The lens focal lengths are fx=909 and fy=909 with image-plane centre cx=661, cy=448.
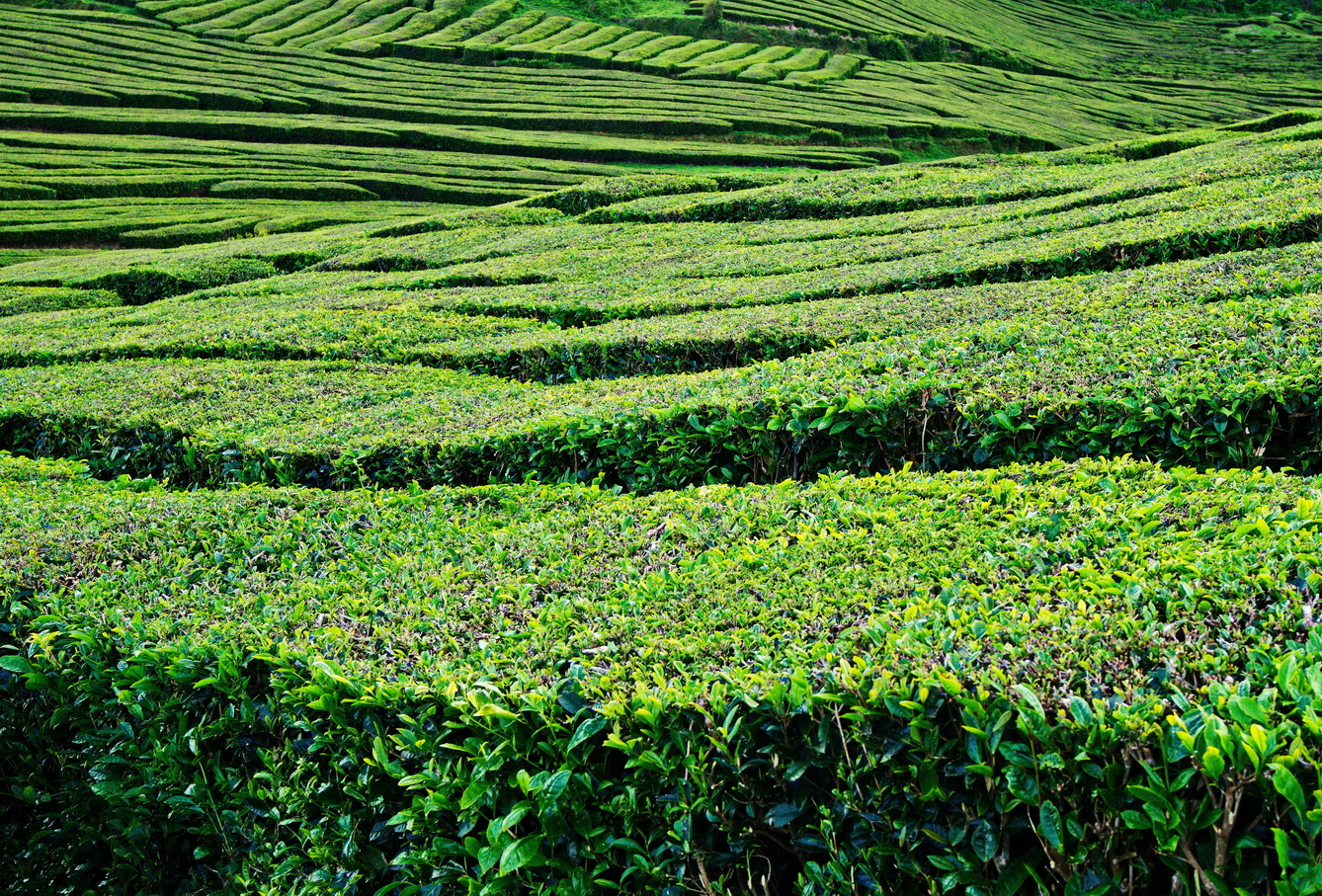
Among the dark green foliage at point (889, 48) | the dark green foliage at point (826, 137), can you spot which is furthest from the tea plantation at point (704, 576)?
the dark green foliage at point (889, 48)

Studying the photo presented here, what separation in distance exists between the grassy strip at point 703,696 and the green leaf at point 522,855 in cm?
1

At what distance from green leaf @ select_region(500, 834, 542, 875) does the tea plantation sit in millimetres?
14

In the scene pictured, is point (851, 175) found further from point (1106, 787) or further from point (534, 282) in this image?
point (1106, 787)

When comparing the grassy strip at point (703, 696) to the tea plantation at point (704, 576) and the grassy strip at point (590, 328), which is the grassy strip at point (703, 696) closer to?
the tea plantation at point (704, 576)

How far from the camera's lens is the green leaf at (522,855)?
299cm

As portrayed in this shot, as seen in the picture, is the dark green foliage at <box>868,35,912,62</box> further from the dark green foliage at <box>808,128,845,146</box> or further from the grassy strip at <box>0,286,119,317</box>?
the grassy strip at <box>0,286,119,317</box>

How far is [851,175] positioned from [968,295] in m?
15.0

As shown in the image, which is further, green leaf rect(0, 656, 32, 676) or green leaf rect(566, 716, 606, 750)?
green leaf rect(0, 656, 32, 676)

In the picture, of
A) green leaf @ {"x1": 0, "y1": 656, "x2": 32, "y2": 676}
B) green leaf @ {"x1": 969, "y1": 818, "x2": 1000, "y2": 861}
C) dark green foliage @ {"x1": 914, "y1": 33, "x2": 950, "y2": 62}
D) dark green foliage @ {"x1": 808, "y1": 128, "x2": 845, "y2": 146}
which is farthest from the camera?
dark green foliage @ {"x1": 914, "y1": 33, "x2": 950, "y2": 62}

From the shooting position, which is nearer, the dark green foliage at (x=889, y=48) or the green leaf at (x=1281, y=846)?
the green leaf at (x=1281, y=846)

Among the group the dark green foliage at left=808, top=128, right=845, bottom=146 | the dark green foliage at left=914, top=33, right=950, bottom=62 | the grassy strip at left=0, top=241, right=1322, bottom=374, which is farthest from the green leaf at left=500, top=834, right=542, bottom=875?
the dark green foliage at left=914, top=33, right=950, bottom=62

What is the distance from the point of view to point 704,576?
3938 millimetres

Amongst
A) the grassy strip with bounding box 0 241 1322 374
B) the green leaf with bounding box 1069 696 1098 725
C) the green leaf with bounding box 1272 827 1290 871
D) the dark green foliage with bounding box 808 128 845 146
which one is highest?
the dark green foliage with bounding box 808 128 845 146

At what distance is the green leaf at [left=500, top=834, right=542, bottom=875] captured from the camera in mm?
2988
